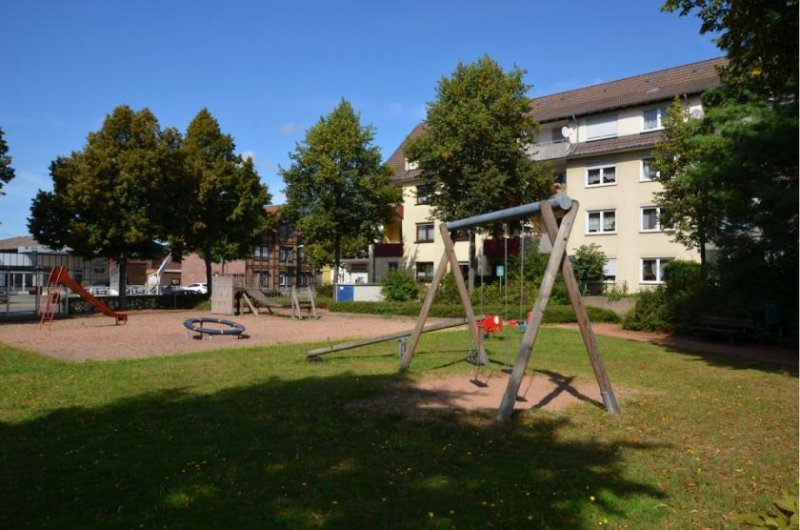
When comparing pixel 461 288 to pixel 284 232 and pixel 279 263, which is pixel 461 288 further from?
pixel 284 232

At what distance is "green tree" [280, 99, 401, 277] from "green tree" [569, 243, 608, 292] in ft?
40.0

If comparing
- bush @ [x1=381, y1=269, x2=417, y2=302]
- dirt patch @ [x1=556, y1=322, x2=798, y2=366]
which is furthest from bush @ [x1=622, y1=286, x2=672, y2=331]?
bush @ [x1=381, y1=269, x2=417, y2=302]

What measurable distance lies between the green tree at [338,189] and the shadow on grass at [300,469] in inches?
1277

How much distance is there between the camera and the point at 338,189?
135ft

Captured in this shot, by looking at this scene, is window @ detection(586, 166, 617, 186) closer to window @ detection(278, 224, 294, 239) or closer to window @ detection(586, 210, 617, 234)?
window @ detection(586, 210, 617, 234)

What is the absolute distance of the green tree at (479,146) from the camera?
1319 inches

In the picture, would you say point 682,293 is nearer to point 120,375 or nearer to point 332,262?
point 120,375

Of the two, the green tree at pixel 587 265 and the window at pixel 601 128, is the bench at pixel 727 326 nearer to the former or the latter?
the green tree at pixel 587 265

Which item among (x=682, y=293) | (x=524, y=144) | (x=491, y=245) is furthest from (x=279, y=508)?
(x=491, y=245)


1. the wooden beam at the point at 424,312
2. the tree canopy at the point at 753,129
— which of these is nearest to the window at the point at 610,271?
the tree canopy at the point at 753,129

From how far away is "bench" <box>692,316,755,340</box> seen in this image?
20.3 metres

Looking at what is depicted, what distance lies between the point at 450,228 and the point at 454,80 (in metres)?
25.0

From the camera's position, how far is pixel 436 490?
5.36m

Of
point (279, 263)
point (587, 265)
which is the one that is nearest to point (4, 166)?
point (587, 265)
